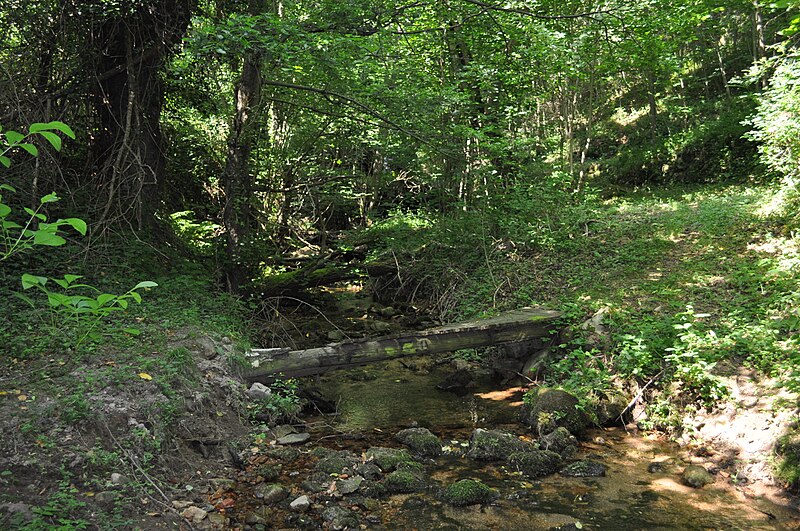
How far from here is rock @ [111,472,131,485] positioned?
359 cm

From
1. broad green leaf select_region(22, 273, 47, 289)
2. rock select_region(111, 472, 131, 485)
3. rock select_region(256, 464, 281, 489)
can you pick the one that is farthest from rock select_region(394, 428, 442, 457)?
broad green leaf select_region(22, 273, 47, 289)

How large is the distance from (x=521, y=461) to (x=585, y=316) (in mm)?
3126

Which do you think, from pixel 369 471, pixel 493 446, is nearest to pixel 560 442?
pixel 493 446

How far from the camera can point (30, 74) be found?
6.86 meters

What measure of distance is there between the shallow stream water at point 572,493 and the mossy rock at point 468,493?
8 centimetres

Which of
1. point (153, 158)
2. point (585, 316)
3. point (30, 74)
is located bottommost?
point (585, 316)

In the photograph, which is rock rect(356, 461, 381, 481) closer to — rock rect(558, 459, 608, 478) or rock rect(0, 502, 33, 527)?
rock rect(558, 459, 608, 478)

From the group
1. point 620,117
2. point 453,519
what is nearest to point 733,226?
point 453,519

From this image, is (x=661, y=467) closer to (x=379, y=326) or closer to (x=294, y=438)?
(x=294, y=438)

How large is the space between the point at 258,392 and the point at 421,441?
189 centimetres

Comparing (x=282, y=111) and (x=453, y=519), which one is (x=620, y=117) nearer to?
(x=282, y=111)

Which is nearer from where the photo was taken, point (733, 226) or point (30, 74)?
point (30, 74)

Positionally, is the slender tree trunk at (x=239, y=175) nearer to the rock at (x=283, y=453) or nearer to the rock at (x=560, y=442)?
the rock at (x=283, y=453)

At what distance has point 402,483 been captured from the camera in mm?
4691
